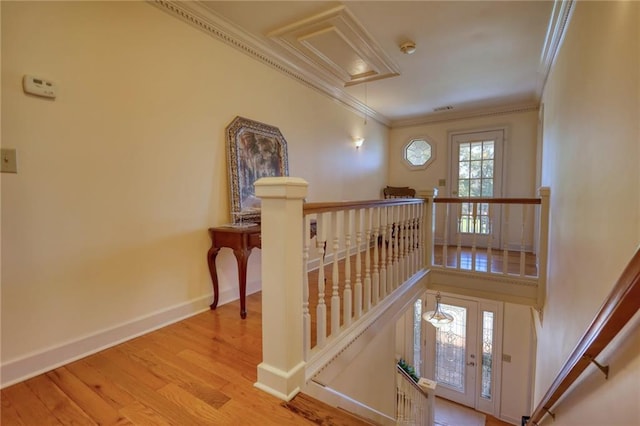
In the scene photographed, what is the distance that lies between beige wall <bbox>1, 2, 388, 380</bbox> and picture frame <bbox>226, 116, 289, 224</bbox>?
0.08 m

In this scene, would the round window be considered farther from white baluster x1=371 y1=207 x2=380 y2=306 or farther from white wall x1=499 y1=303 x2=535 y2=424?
white baluster x1=371 y1=207 x2=380 y2=306

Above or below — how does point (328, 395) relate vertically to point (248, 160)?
below

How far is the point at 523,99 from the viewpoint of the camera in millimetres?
4488

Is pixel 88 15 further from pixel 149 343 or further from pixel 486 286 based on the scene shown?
pixel 486 286

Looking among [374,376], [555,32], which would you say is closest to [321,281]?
Result: [374,376]

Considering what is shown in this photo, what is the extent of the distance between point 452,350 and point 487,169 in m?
3.10

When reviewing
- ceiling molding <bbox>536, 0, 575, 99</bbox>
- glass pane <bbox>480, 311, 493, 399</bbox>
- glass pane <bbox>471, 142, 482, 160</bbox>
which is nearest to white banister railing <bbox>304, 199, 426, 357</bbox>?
ceiling molding <bbox>536, 0, 575, 99</bbox>

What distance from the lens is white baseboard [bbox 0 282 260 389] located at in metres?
1.53

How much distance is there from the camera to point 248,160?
2.74 m

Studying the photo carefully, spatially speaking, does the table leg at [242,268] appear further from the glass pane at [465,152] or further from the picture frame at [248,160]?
the glass pane at [465,152]

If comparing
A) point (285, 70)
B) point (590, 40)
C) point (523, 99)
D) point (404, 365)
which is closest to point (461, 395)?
point (404, 365)

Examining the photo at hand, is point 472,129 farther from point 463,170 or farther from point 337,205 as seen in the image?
point 337,205

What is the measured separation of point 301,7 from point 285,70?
91cm

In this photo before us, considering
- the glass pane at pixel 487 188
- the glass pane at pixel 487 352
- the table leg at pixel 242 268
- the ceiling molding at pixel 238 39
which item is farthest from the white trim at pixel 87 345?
the glass pane at pixel 487 188
